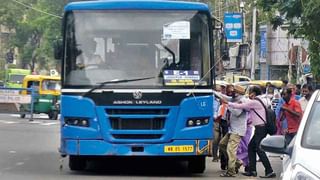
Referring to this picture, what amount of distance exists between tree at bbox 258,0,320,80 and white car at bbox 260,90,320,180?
7819 mm

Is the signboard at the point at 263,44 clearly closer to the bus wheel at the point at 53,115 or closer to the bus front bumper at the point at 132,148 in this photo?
the bus wheel at the point at 53,115

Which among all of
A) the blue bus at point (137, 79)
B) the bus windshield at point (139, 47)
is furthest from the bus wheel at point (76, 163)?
the bus windshield at point (139, 47)

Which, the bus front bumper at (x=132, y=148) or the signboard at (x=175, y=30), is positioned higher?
the signboard at (x=175, y=30)

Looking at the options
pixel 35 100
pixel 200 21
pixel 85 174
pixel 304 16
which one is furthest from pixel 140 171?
pixel 35 100

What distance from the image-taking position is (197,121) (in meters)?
12.4

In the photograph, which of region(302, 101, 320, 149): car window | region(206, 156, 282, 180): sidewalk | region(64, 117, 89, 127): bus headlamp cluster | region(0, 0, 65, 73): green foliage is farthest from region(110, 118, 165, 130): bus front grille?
region(0, 0, 65, 73): green foliage

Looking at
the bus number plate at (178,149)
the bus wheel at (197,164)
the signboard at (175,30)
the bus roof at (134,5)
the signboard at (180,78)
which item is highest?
the bus roof at (134,5)

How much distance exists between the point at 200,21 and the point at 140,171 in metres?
3.23

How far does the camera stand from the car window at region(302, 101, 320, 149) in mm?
6359

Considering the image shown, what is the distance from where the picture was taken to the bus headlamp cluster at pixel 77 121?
12242 millimetres

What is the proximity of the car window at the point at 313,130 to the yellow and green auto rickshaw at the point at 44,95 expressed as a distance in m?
26.3

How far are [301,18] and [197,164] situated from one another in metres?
4.63

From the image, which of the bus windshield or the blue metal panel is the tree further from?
the blue metal panel

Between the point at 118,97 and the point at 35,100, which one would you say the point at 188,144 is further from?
the point at 35,100
